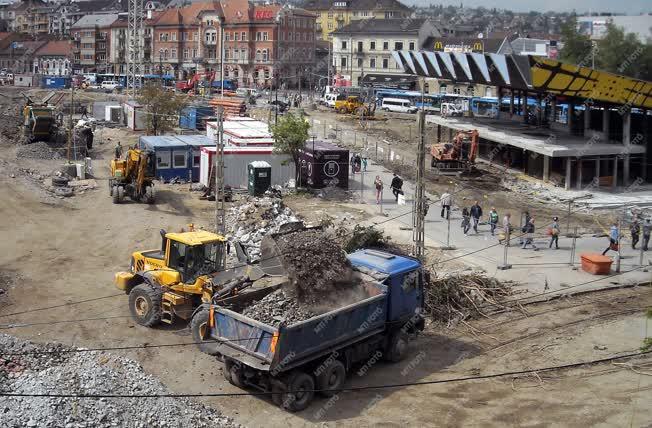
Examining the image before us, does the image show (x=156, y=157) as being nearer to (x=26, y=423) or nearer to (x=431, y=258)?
(x=431, y=258)

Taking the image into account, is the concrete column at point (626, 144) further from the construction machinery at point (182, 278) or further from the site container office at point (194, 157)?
the construction machinery at point (182, 278)

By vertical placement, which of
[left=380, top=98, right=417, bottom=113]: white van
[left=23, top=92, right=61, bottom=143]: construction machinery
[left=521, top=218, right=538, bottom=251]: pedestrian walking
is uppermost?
[left=380, top=98, right=417, bottom=113]: white van

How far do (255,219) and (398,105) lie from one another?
50.3 m

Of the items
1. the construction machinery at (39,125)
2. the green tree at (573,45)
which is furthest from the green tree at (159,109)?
the green tree at (573,45)

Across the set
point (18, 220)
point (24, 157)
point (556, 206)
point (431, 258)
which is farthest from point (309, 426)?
point (24, 157)

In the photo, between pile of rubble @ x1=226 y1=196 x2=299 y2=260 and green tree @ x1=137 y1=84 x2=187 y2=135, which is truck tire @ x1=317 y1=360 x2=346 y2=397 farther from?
green tree @ x1=137 y1=84 x2=187 y2=135

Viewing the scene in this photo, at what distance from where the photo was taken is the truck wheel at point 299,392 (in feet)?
47.5

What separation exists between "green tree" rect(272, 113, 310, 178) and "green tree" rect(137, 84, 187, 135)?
1770 cm

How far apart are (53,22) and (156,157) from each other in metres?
157

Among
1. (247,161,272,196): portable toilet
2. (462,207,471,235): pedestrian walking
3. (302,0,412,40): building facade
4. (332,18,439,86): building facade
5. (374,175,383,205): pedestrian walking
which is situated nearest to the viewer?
(462,207,471,235): pedestrian walking

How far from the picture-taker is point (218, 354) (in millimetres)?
15234

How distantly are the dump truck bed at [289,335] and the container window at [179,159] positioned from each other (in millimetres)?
24147

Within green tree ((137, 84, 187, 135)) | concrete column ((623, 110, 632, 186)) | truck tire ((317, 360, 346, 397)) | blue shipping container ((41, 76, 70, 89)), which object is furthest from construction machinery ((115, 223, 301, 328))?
A: blue shipping container ((41, 76, 70, 89))

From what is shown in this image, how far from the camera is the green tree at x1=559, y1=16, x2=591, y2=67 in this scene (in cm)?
8850
